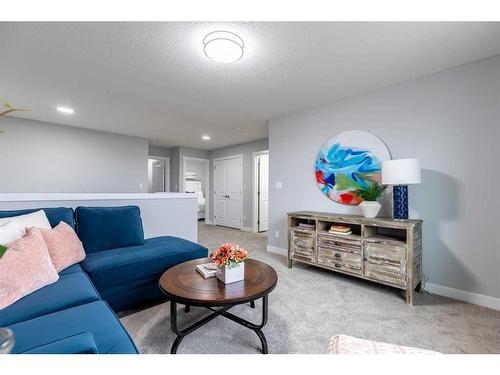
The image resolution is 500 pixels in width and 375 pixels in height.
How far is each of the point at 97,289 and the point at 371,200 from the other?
2.77 m

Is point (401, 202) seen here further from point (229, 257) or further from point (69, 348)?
point (69, 348)

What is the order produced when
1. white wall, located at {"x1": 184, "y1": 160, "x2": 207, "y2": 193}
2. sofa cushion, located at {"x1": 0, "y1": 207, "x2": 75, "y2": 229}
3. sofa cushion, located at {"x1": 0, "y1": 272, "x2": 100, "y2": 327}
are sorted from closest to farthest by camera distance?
sofa cushion, located at {"x1": 0, "y1": 272, "x2": 100, "y2": 327}
sofa cushion, located at {"x1": 0, "y1": 207, "x2": 75, "y2": 229}
white wall, located at {"x1": 184, "y1": 160, "x2": 207, "y2": 193}

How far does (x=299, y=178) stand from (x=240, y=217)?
2.82 m

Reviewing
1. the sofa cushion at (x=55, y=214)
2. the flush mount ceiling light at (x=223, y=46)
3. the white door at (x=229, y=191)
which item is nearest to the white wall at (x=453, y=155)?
the flush mount ceiling light at (x=223, y=46)

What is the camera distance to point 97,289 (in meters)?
1.73

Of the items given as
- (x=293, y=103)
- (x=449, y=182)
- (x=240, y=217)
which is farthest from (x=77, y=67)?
(x=240, y=217)

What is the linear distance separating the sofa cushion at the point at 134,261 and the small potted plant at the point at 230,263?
74 cm

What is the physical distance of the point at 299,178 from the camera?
349 cm

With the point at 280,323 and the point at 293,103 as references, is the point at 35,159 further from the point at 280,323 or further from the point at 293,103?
the point at 280,323

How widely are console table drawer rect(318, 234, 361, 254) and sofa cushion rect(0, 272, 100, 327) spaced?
7.42 feet

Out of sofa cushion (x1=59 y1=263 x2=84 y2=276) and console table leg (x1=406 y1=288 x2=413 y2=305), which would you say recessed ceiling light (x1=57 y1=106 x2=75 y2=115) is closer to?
sofa cushion (x1=59 y1=263 x2=84 y2=276)

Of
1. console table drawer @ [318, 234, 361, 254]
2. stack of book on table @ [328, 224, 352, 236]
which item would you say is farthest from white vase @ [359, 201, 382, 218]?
console table drawer @ [318, 234, 361, 254]

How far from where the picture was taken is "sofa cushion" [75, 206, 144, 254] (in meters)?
2.11

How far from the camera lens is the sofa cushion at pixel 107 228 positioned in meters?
2.11
